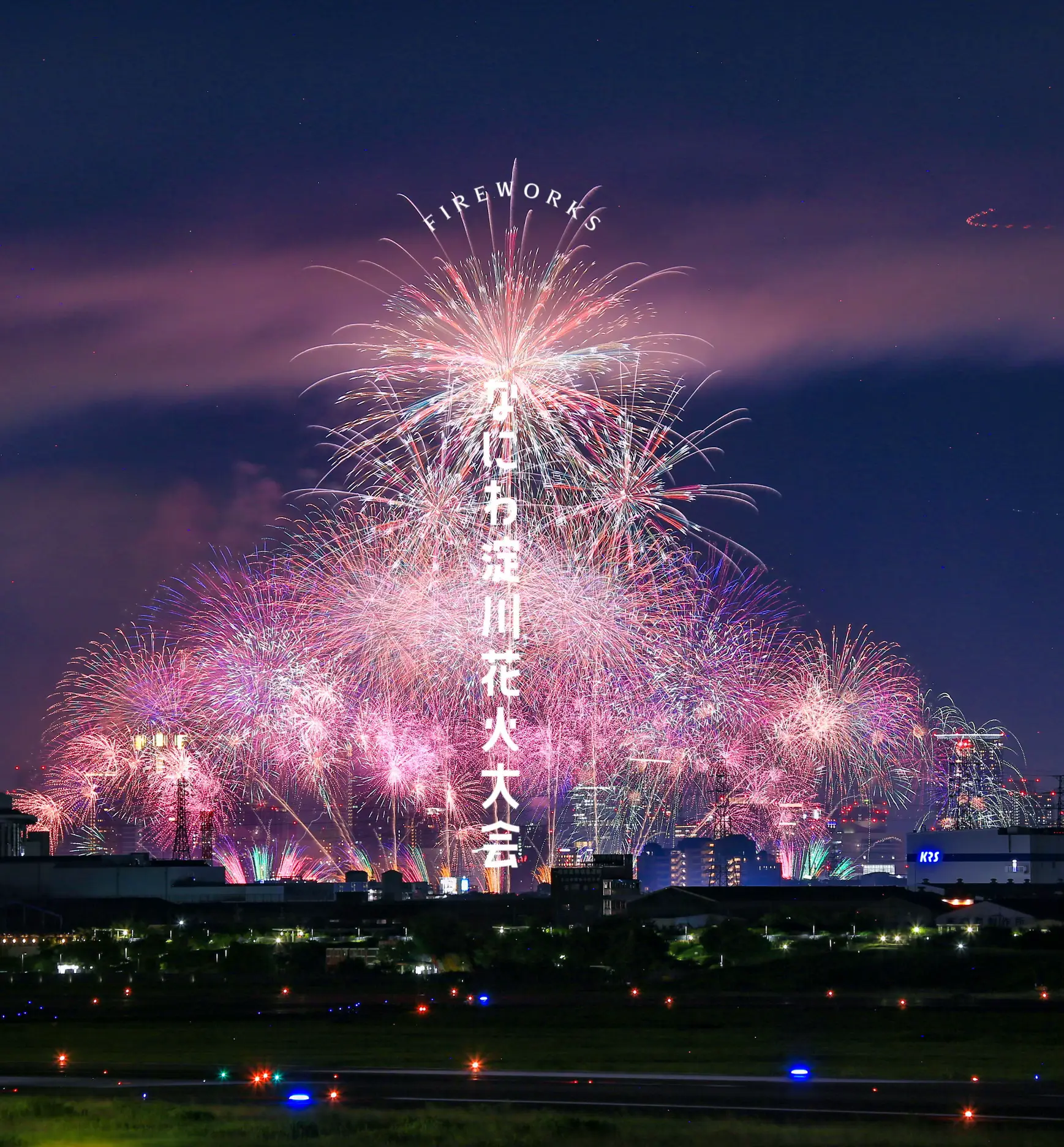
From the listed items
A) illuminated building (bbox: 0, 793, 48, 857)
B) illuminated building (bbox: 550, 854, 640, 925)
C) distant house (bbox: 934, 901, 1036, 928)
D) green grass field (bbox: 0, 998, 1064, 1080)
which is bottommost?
green grass field (bbox: 0, 998, 1064, 1080)

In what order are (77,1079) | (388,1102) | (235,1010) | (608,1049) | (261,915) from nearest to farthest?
(388,1102) → (77,1079) → (608,1049) → (235,1010) → (261,915)

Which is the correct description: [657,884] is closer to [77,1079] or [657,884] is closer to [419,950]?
[419,950]

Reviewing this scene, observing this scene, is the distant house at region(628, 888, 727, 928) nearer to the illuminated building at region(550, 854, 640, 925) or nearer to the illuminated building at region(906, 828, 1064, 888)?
the illuminated building at region(550, 854, 640, 925)

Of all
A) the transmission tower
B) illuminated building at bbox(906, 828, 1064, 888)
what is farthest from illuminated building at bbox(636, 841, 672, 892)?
the transmission tower

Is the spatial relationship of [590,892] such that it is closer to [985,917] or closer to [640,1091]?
[985,917]

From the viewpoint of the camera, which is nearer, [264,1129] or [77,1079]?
[264,1129]

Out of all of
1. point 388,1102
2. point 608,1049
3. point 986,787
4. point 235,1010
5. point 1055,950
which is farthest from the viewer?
point 986,787

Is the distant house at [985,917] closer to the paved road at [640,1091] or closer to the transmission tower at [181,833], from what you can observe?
the transmission tower at [181,833]

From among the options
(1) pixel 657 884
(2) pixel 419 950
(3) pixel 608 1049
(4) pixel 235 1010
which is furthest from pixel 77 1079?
(1) pixel 657 884

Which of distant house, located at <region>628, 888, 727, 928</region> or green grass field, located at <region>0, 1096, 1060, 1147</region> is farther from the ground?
distant house, located at <region>628, 888, 727, 928</region>
